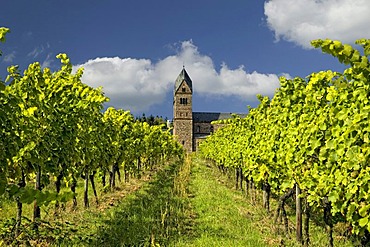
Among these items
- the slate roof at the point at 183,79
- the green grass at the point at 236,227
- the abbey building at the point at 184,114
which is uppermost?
the slate roof at the point at 183,79

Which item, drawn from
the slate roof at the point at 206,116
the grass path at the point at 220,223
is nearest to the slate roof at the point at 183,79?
the slate roof at the point at 206,116

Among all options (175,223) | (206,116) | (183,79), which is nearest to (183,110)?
(183,79)

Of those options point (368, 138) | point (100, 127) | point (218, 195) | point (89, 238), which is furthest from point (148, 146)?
point (368, 138)

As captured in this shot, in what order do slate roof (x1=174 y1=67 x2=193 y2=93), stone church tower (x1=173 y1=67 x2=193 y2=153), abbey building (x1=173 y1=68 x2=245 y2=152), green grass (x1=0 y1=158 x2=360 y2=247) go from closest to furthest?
green grass (x1=0 y1=158 x2=360 y2=247) → abbey building (x1=173 y1=68 x2=245 y2=152) → stone church tower (x1=173 y1=67 x2=193 y2=153) → slate roof (x1=174 y1=67 x2=193 y2=93)

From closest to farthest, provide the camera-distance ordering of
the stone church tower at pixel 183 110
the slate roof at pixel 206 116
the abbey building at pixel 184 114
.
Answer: the abbey building at pixel 184 114
the stone church tower at pixel 183 110
the slate roof at pixel 206 116

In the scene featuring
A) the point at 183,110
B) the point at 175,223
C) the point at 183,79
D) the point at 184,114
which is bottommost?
the point at 175,223

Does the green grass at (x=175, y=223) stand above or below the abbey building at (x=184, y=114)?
below

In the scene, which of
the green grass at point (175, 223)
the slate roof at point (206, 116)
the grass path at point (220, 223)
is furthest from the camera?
the slate roof at point (206, 116)

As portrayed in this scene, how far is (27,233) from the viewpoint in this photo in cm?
687

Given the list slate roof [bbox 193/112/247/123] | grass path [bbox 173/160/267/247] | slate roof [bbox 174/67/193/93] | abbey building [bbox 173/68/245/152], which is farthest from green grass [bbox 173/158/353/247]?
slate roof [bbox 193/112/247/123]

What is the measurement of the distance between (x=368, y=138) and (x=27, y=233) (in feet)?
18.4

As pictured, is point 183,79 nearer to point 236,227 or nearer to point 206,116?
point 206,116

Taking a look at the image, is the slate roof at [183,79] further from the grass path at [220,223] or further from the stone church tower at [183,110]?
the grass path at [220,223]

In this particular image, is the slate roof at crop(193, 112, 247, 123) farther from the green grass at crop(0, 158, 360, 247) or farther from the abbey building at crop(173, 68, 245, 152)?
the green grass at crop(0, 158, 360, 247)
